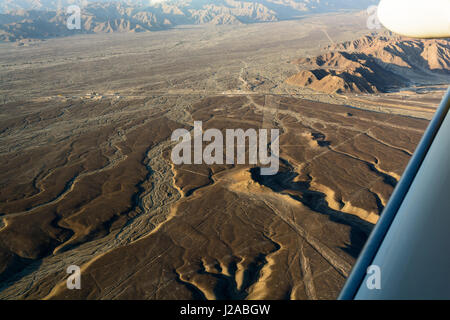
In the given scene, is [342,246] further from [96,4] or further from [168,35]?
[96,4]

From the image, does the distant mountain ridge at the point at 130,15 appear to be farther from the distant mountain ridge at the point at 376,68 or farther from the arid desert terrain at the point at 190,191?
the distant mountain ridge at the point at 376,68

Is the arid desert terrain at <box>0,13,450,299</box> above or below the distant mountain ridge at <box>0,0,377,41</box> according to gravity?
below

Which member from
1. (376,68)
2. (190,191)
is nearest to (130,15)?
(376,68)

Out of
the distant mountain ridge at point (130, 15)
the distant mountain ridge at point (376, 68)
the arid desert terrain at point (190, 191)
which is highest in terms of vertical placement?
the distant mountain ridge at point (130, 15)

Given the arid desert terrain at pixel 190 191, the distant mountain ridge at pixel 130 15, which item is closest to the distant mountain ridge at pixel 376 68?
the arid desert terrain at pixel 190 191

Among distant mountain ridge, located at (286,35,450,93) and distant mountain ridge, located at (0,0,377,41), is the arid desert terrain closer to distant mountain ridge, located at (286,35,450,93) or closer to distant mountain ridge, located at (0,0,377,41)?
distant mountain ridge, located at (286,35,450,93)

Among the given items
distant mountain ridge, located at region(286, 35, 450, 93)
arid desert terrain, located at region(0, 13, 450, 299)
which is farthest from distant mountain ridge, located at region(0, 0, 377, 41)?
distant mountain ridge, located at region(286, 35, 450, 93)
